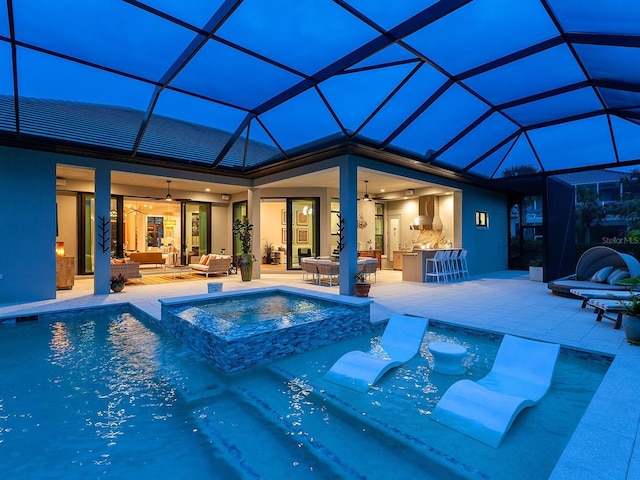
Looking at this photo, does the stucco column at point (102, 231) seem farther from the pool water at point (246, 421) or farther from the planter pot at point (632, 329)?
the planter pot at point (632, 329)

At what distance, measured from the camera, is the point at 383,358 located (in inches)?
166

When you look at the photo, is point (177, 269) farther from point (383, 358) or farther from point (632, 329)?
point (632, 329)

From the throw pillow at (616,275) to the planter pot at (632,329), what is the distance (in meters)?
3.73

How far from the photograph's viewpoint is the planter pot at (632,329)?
4.36 metres

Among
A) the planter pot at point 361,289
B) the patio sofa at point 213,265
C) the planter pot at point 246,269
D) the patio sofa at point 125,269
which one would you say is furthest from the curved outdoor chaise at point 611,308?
the patio sofa at point 125,269

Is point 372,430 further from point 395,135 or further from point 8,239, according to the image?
point 8,239

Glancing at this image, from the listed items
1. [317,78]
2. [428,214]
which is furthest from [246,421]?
[428,214]

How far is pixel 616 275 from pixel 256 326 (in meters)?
7.98

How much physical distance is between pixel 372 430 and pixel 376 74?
5.36 m

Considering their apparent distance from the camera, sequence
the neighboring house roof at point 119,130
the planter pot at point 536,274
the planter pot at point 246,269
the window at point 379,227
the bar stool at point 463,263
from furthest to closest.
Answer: the window at point 379,227, the bar stool at point 463,263, the planter pot at point 536,274, the planter pot at point 246,269, the neighboring house roof at point 119,130

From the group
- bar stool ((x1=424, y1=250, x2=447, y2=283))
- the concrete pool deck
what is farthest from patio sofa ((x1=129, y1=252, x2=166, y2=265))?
bar stool ((x1=424, y1=250, x2=447, y2=283))

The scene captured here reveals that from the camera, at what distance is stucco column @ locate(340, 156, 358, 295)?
7.88 meters

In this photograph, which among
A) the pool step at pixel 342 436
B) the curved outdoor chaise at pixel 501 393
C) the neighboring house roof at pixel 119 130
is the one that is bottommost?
the pool step at pixel 342 436

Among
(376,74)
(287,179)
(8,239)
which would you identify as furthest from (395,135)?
(8,239)
